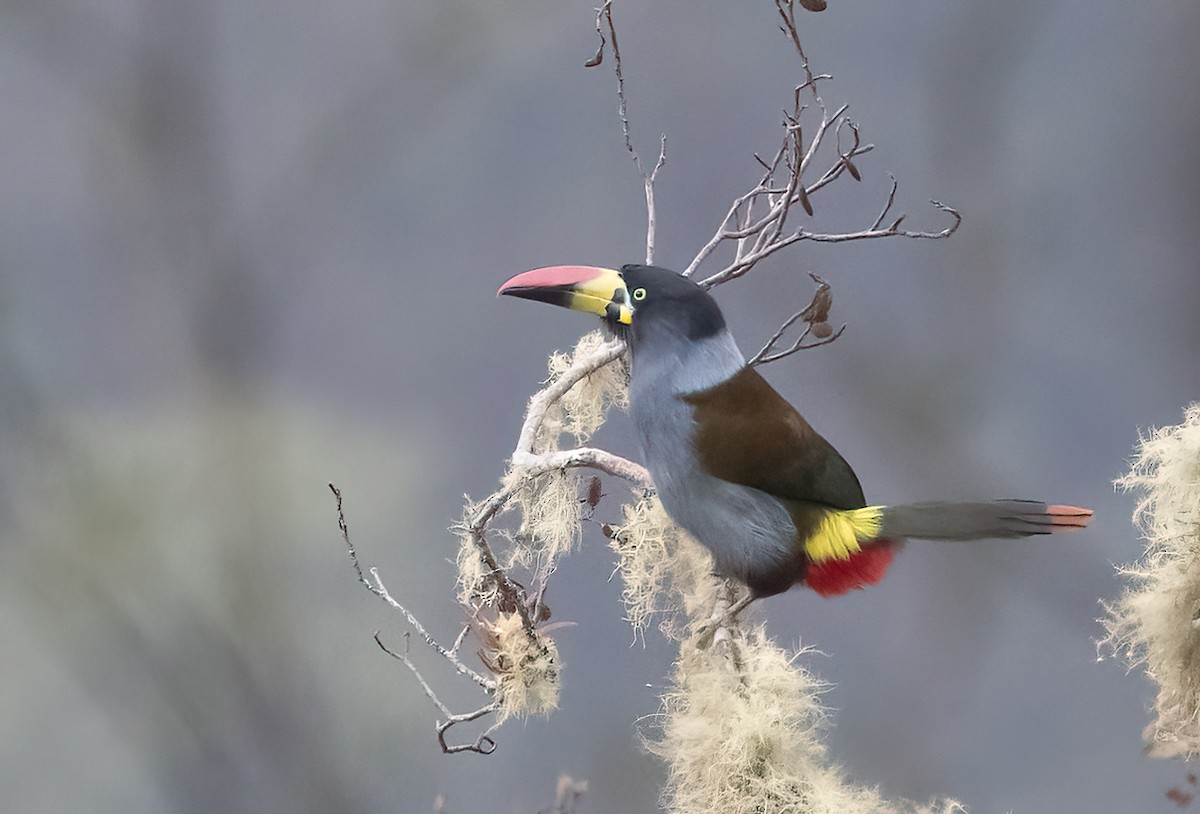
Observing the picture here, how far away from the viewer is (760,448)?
92 centimetres

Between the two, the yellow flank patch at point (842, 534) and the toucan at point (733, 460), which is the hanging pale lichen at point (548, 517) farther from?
the yellow flank patch at point (842, 534)

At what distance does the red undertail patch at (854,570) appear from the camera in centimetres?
93

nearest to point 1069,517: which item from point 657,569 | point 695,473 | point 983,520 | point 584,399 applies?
point 983,520

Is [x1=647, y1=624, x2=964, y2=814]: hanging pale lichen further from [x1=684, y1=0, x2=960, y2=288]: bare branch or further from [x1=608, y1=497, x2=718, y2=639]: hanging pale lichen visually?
[x1=684, y1=0, x2=960, y2=288]: bare branch

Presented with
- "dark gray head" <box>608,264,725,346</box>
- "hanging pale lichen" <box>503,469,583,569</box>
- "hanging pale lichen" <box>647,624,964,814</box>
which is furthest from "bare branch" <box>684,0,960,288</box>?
"hanging pale lichen" <box>647,624,964,814</box>

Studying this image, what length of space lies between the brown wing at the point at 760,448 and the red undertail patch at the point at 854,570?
5cm

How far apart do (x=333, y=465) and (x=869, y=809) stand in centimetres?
86

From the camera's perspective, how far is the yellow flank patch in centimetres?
92

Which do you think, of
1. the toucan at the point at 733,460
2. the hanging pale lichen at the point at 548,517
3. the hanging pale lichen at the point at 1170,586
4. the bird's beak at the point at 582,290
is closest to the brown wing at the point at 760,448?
the toucan at the point at 733,460

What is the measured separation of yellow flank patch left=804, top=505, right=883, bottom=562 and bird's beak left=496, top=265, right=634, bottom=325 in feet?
0.84

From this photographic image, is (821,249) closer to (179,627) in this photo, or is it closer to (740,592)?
(740,592)

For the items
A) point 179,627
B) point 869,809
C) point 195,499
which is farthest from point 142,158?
point 869,809

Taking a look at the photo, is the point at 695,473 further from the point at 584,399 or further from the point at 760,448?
the point at 584,399

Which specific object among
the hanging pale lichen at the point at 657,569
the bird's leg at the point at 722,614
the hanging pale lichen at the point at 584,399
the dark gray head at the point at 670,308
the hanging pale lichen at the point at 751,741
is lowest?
the hanging pale lichen at the point at 751,741
